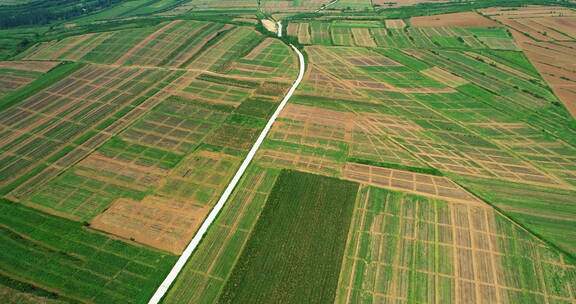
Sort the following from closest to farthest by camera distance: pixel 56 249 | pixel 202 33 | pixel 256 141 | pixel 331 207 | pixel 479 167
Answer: pixel 56 249, pixel 331 207, pixel 479 167, pixel 256 141, pixel 202 33

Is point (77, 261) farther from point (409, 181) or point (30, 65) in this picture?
point (30, 65)

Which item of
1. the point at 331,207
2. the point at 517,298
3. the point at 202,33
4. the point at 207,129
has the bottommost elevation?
the point at 517,298

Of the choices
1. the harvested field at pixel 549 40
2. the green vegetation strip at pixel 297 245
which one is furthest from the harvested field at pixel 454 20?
the green vegetation strip at pixel 297 245

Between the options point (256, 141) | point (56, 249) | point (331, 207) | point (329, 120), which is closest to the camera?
point (56, 249)

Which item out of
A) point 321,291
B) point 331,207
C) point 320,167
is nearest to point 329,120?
point 320,167

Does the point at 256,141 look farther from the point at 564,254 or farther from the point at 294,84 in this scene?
the point at 564,254

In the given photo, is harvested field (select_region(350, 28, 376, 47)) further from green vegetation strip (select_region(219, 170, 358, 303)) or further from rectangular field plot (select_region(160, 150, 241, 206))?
rectangular field plot (select_region(160, 150, 241, 206))

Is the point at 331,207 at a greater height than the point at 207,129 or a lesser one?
lesser
